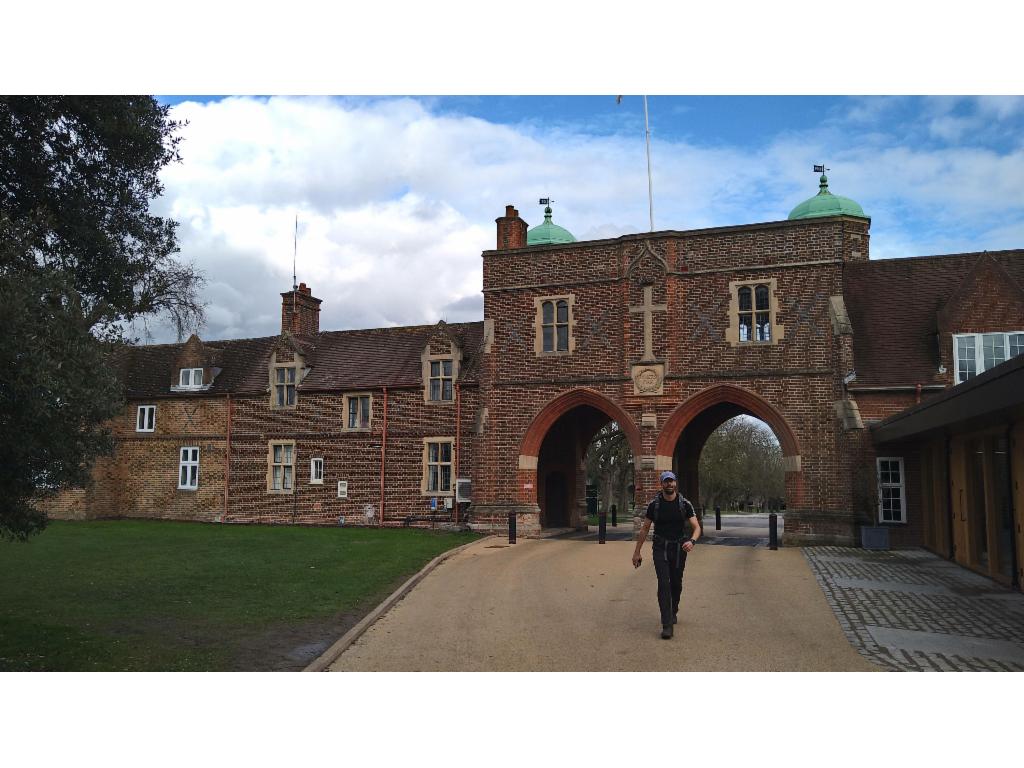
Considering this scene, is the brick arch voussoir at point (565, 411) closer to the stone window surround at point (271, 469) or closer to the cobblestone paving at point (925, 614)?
the cobblestone paving at point (925, 614)

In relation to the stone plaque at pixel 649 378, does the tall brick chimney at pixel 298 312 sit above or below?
above

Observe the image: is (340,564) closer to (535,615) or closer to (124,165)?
(535,615)

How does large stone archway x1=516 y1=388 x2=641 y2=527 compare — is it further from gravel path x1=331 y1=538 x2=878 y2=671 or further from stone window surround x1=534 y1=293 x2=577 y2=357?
gravel path x1=331 y1=538 x2=878 y2=671

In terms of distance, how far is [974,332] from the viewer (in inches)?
832

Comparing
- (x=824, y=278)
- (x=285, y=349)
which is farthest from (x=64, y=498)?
(x=824, y=278)

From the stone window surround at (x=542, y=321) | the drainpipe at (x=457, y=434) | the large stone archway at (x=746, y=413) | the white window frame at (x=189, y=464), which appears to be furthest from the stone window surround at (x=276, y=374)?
the large stone archway at (x=746, y=413)

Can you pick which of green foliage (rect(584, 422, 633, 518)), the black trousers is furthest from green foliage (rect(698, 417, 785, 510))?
the black trousers

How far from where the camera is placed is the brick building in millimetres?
21469

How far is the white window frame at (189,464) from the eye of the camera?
102ft

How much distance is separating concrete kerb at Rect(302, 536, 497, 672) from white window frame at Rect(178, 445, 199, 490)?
17.1 metres

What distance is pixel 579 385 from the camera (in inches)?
957

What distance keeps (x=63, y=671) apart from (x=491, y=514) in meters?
16.8

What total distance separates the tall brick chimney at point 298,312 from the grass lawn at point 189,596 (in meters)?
11.7

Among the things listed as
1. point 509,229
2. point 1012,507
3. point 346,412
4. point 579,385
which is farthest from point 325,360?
point 1012,507
